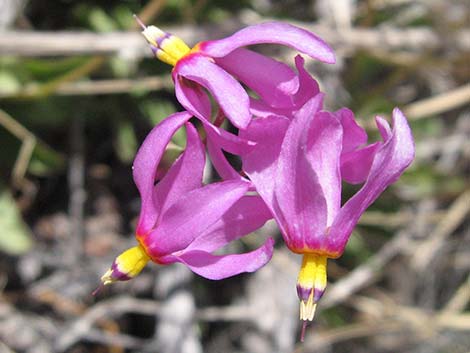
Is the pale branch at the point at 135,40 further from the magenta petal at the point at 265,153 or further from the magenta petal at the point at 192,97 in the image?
the magenta petal at the point at 265,153

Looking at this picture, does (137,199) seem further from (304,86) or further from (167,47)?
(304,86)

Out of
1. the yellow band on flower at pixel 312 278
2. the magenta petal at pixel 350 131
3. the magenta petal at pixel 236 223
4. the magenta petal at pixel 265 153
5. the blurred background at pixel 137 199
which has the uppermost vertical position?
the magenta petal at pixel 265 153

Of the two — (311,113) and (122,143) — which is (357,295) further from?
(311,113)

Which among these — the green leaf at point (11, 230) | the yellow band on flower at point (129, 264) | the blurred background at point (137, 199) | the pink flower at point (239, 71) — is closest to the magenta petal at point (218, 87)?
the pink flower at point (239, 71)

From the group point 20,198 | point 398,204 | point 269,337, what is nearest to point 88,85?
point 20,198

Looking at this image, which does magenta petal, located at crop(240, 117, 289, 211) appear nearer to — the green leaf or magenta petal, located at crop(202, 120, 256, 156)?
magenta petal, located at crop(202, 120, 256, 156)

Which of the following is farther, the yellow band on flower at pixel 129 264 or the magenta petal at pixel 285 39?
the yellow band on flower at pixel 129 264

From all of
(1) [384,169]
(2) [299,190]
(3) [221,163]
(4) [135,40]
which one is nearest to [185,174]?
(3) [221,163]
